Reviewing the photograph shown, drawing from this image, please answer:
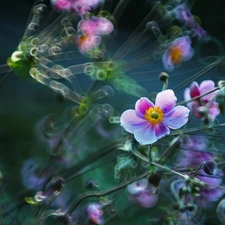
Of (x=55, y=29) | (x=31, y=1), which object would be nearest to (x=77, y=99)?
(x=55, y=29)

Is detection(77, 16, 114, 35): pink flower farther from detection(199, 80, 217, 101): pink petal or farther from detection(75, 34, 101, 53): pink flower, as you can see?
detection(199, 80, 217, 101): pink petal

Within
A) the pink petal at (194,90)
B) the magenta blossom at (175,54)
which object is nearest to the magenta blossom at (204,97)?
the pink petal at (194,90)

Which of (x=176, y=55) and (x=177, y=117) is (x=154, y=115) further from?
(x=176, y=55)

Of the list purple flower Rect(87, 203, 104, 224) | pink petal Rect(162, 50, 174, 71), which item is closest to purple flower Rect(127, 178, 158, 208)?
purple flower Rect(87, 203, 104, 224)

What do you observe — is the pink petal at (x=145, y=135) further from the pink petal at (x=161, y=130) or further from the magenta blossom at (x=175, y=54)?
the magenta blossom at (x=175, y=54)

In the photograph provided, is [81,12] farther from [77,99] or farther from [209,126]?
[209,126]

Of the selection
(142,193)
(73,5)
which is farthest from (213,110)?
(73,5)

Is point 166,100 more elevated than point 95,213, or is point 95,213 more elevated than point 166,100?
point 166,100
